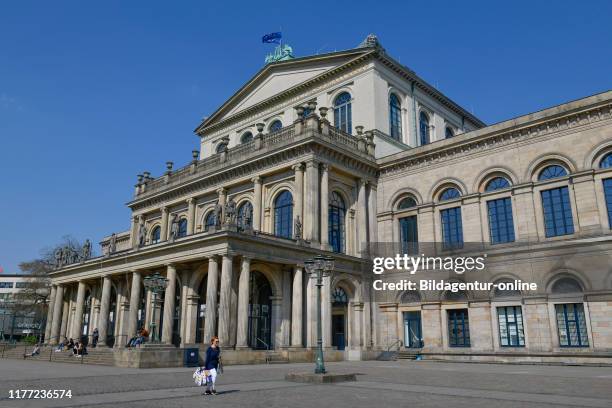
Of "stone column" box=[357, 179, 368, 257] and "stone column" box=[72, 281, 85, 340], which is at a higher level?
"stone column" box=[357, 179, 368, 257]

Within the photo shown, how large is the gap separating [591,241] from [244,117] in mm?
30395

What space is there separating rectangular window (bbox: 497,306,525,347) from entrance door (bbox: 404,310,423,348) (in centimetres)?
506

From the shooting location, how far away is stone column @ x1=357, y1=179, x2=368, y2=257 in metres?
33.3

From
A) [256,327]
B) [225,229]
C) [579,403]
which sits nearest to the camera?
[579,403]

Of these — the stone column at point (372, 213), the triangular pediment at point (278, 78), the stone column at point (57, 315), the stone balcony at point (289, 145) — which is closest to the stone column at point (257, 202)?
the stone balcony at point (289, 145)

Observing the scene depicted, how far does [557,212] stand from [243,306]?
17441 mm

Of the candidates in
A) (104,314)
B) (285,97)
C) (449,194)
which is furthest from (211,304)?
(285,97)

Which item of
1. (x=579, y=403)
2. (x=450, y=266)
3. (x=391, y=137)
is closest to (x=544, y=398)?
(x=579, y=403)

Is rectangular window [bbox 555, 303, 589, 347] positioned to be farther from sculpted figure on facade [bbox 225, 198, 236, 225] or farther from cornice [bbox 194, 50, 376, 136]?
cornice [bbox 194, 50, 376, 136]

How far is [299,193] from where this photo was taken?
30984 mm

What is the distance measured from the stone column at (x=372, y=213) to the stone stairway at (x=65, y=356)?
695 inches

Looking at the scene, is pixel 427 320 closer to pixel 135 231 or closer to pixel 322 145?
pixel 322 145

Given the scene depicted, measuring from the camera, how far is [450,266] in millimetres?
30469

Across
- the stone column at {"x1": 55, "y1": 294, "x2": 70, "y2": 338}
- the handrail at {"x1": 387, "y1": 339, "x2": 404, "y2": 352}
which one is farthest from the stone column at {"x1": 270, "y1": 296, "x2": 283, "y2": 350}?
the stone column at {"x1": 55, "y1": 294, "x2": 70, "y2": 338}
